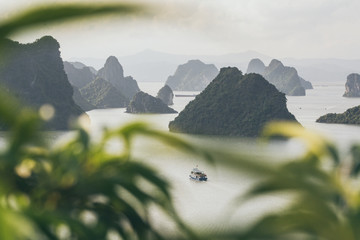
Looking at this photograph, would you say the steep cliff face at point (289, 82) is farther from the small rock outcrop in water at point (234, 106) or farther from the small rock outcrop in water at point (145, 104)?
the small rock outcrop in water at point (234, 106)

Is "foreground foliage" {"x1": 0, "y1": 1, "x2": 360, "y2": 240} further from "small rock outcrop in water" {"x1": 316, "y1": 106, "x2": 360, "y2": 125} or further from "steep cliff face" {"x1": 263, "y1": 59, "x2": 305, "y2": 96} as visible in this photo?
"steep cliff face" {"x1": 263, "y1": 59, "x2": 305, "y2": 96}

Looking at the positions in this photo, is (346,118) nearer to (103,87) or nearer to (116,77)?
(103,87)

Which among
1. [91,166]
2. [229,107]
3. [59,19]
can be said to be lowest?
[91,166]

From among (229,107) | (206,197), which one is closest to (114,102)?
(229,107)

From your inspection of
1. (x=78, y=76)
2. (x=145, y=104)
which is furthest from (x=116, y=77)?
(x=145, y=104)

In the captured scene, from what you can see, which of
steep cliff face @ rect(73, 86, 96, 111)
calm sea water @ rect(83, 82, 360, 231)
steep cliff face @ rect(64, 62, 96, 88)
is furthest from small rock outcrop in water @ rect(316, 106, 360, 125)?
steep cliff face @ rect(64, 62, 96, 88)

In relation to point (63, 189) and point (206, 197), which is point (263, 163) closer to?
point (63, 189)

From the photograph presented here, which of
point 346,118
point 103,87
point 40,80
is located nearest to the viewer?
point 40,80
